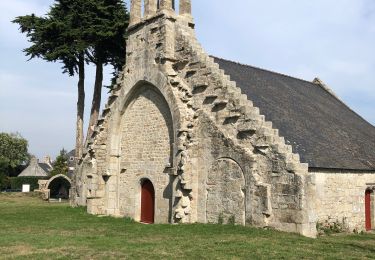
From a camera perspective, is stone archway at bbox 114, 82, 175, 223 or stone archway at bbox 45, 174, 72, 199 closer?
stone archway at bbox 114, 82, 175, 223

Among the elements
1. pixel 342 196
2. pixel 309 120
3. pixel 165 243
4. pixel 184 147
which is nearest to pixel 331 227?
pixel 342 196

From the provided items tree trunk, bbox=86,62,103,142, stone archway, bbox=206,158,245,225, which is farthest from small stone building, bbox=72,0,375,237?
tree trunk, bbox=86,62,103,142

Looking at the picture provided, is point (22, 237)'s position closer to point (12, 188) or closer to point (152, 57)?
point (152, 57)

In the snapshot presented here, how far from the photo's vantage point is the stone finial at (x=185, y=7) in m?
15.6

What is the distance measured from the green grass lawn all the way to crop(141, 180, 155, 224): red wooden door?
2001 mm

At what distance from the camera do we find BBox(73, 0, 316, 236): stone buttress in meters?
11.5

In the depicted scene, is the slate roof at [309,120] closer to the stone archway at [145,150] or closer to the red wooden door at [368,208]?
the red wooden door at [368,208]

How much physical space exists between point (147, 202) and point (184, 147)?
3165 millimetres

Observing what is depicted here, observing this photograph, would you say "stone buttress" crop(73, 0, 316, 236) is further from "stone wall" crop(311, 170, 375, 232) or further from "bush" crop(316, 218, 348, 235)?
"stone wall" crop(311, 170, 375, 232)

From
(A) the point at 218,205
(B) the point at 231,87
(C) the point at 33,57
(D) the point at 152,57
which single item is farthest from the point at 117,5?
(A) the point at 218,205

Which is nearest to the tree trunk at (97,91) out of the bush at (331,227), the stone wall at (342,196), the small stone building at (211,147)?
the small stone building at (211,147)

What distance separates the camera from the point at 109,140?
17219 millimetres

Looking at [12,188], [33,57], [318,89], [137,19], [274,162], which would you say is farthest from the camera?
[12,188]

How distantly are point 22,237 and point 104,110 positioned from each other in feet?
26.1
